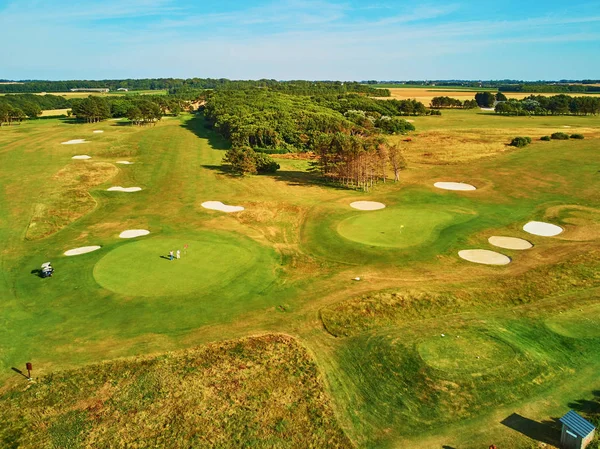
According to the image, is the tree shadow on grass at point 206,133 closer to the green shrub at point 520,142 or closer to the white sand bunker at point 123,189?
the white sand bunker at point 123,189

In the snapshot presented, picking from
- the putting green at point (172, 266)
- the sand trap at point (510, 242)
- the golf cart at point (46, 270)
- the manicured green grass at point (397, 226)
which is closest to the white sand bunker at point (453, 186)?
the manicured green grass at point (397, 226)

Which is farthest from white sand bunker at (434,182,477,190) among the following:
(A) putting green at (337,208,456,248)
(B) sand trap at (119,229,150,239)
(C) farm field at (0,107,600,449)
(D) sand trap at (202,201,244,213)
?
(B) sand trap at (119,229,150,239)

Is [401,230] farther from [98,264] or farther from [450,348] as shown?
[98,264]

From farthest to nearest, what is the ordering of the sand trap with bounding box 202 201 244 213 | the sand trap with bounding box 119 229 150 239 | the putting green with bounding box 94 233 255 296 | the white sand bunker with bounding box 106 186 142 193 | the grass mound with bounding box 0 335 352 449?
the white sand bunker with bounding box 106 186 142 193 < the sand trap with bounding box 202 201 244 213 < the sand trap with bounding box 119 229 150 239 < the putting green with bounding box 94 233 255 296 < the grass mound with bounding box 0 335 352 449

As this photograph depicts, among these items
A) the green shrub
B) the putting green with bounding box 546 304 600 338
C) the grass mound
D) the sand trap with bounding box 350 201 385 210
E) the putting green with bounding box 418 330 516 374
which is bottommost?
the grass mound

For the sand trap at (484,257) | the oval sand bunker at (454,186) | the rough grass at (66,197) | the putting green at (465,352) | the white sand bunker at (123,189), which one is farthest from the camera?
the oval sand bunker at (454,186)

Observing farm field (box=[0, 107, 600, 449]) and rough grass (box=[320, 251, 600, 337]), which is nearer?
farm field (box=[0, 107, 600, 449])

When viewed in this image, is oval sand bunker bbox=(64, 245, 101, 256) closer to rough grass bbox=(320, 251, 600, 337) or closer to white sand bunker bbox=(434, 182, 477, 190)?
rough grass bbox=(320, 251, 600, 337)
